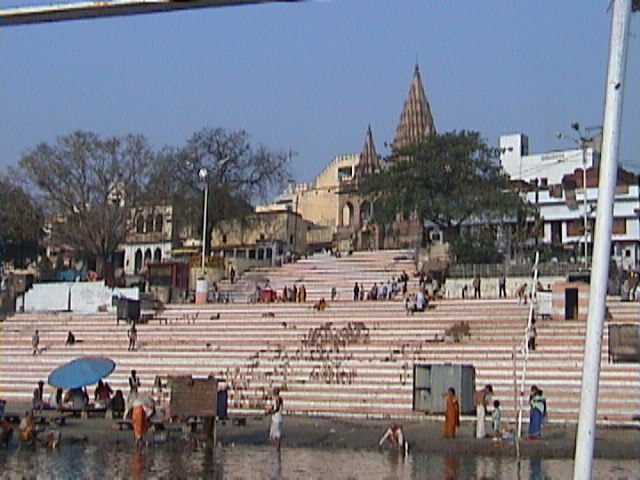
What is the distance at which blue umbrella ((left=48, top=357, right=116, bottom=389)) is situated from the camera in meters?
20.9

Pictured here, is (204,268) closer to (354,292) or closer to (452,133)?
(354,292)

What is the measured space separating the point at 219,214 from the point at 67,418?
34.6 metres

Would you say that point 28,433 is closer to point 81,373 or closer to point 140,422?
point 140,422

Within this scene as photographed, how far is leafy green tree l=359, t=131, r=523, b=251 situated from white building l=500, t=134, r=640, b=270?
9.97ft

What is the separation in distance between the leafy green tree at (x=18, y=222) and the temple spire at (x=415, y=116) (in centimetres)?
3504

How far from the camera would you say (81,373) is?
21047 millimetres

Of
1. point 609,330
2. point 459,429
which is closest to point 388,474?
point 459,429

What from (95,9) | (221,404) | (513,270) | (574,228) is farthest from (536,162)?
(95,9)

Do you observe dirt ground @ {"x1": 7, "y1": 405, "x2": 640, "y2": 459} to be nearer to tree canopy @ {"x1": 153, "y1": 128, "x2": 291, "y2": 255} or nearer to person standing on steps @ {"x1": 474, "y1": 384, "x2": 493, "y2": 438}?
person standing on steps @ {"x1": 474, "y1": 384, "x2": 493, "y2": 438}

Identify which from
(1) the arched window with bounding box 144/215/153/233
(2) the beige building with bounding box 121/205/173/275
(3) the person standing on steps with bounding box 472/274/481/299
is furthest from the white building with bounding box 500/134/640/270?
(2) the beige building with bounding box 121/205/173/275

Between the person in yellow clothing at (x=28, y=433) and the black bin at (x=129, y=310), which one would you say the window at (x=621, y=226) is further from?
the person in yellow clothing at (x=28, y=433)

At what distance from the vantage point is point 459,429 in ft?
67.6

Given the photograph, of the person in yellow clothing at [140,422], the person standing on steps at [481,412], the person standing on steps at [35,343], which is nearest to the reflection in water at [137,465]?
the person in yellow clothing at [140,422]

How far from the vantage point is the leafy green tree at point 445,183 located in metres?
49.2
